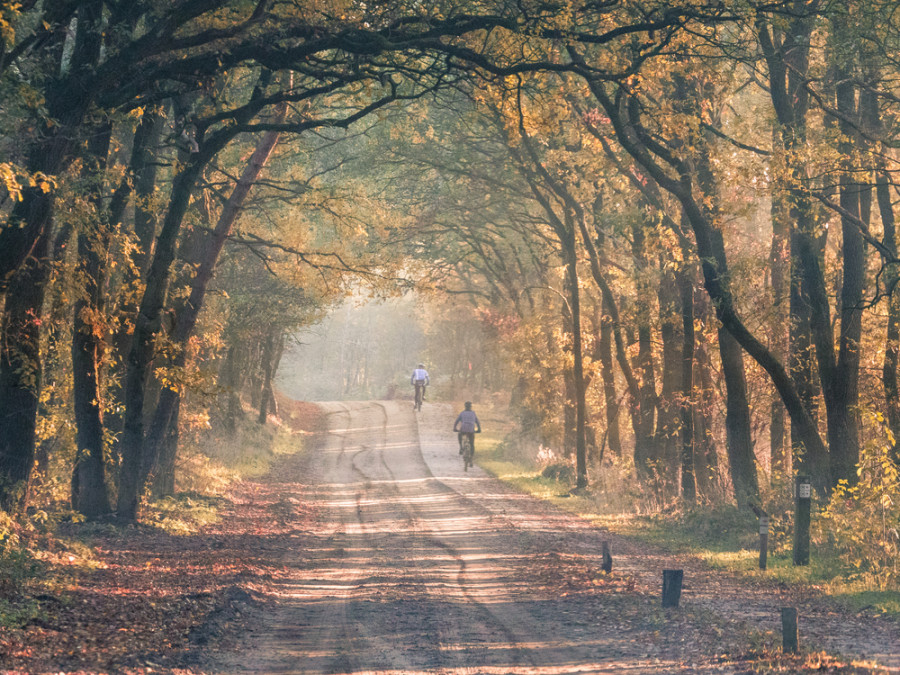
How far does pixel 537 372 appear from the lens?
30.8 metres

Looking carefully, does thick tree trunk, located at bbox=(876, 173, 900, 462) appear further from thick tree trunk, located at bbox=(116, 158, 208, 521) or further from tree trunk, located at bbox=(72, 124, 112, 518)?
tree trunk, located at bbox=(72, 124, 112, 518)

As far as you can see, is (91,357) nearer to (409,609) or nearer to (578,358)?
(409,609)

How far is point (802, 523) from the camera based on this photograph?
13.1 meters

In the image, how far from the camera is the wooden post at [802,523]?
42.4 ft

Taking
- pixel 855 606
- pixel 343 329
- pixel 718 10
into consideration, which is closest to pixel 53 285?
pixel 718 10

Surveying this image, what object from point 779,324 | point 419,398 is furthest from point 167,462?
point 419,398

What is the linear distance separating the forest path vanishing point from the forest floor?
34 mm

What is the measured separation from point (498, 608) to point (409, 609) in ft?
3.62

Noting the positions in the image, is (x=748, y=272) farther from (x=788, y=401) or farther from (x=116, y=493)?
(x=116, y=493)

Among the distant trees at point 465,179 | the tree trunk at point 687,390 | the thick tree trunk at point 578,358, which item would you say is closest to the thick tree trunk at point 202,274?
the distant trees at point 465,179

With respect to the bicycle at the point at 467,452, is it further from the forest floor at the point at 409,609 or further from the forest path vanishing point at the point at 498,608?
the forest floor at the point at 409,609

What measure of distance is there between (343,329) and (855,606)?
102m

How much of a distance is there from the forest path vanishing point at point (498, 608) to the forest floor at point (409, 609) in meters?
0.03

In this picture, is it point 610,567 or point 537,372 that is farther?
point 537,372
